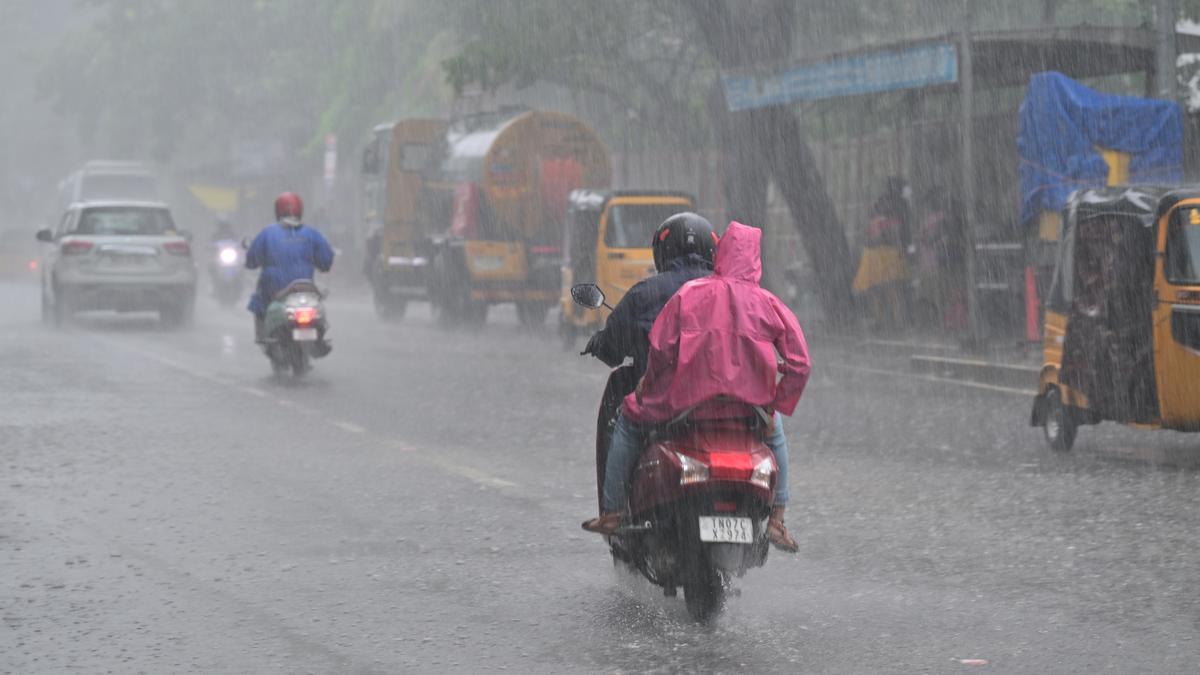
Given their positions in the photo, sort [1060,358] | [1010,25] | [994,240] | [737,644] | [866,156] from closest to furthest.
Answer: [737,644], [1060,358], [994,240], [866,156], [1010,25]

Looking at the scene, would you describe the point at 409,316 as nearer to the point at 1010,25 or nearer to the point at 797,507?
the point at 1010,25

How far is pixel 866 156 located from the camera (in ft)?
93.8

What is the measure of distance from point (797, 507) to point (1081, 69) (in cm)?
1379

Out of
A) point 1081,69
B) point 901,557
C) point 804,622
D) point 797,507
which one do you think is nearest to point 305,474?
point 797,507

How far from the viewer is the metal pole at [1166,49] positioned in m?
18.8

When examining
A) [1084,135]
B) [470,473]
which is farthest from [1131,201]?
[1084,135]

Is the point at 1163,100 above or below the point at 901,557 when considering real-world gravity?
above

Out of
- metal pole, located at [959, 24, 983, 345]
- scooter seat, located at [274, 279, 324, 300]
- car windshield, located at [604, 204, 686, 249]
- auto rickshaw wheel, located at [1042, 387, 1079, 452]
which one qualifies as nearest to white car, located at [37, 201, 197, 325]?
car windshield, located at [604, 204, 686, 249]

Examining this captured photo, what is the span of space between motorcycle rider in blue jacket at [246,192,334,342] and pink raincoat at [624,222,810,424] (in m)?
10.7

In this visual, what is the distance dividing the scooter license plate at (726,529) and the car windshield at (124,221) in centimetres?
2092

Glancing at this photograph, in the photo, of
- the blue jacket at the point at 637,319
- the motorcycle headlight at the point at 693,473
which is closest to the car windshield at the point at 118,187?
the blue jacket at the point at 637,319

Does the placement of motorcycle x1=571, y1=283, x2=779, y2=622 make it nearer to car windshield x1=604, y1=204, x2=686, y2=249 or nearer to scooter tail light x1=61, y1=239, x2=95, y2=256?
car windshield x1=604, y1=204, x2=686, y2=249

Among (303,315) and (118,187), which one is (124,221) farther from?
(118,187)

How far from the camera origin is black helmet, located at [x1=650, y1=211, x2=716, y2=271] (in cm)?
732
